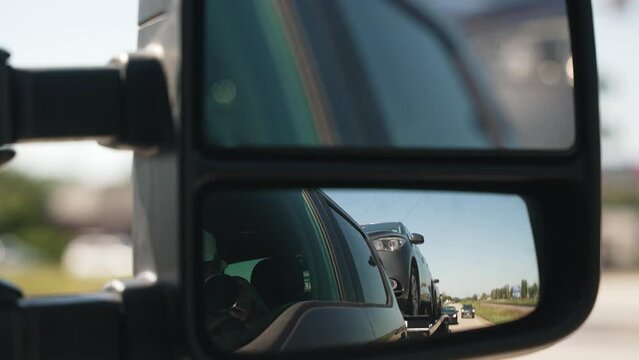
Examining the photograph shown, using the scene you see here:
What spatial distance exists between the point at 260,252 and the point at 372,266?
210 mm

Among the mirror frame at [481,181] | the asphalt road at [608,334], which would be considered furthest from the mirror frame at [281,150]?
the asphalt road at [608,334]

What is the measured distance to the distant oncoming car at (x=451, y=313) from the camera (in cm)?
173

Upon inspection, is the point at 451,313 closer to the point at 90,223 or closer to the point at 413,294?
the point at 413,294

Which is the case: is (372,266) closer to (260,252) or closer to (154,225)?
(260,252)

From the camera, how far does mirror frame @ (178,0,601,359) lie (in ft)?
4.67

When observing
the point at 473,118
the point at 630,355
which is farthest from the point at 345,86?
the point at 630,355

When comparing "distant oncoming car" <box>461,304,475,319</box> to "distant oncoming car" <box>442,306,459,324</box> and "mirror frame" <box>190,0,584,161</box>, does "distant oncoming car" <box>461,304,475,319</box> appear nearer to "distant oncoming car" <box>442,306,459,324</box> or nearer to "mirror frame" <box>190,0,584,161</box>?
"distant oncoming car" <box>442,306,459,324</box>

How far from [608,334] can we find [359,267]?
19981 millimetres

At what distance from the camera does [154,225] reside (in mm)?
1579

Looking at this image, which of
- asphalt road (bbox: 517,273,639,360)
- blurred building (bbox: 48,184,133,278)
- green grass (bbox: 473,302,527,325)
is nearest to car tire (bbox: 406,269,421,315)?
green grass (bbox: 473,302,527,325)

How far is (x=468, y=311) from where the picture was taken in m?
1.75

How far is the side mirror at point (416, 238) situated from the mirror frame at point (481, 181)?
73mm

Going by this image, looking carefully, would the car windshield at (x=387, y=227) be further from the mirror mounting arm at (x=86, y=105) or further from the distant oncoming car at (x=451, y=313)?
the mirror mounting arm at (x=86, y=105)

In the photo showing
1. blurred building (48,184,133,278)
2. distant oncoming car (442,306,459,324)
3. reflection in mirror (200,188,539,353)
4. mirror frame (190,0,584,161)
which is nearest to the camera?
mirror frame (190,0,584,161)
